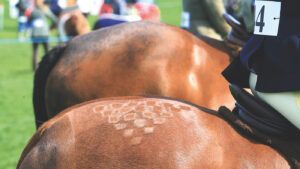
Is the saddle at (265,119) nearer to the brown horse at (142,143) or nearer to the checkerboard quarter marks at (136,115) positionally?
the brown horse at (142,143)

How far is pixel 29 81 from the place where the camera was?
11211 mm

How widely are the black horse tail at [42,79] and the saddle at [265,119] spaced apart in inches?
85.1

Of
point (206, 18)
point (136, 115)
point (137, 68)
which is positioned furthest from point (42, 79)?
point (136, 115)

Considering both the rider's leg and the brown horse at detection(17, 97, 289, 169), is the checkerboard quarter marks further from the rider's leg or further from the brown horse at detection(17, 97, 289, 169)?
the rider's leg

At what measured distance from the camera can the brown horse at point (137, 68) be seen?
3.96 m

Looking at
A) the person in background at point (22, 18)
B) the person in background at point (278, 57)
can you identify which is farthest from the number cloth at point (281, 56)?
the person in background at point (22, 18)

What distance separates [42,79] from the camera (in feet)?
14.1

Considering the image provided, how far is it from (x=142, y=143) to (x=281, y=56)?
596 mm

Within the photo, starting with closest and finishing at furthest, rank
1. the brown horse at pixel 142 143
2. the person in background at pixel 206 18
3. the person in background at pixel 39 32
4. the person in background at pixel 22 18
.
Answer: the brown horse at pixel 142 143
the person in background at pixel 206 18
the person in background at pixel 39 32
the person in background at pixel 22 18

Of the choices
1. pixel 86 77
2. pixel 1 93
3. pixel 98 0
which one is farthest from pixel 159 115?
pixel 98 0

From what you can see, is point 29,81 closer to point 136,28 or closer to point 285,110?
point 136,28

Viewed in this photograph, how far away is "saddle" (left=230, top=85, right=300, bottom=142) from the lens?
2.21m

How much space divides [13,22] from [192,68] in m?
21.2

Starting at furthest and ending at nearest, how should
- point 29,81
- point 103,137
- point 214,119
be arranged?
point 29,81 → point 214,119 → point 103,137
